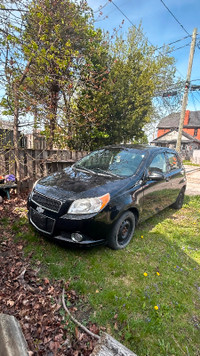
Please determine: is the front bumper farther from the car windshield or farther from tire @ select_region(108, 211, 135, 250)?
the car windshield

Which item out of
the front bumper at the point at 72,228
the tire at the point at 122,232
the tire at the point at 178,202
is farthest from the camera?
the tire at the point at 178,202

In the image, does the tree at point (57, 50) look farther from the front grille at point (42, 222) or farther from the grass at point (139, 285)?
the grass at point (139, 285)

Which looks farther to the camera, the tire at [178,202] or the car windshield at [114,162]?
the tire at [178,202]

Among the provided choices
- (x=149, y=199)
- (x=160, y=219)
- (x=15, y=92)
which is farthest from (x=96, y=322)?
(x=15, y=92)

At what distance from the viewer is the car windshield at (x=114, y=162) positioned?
11.3 ft

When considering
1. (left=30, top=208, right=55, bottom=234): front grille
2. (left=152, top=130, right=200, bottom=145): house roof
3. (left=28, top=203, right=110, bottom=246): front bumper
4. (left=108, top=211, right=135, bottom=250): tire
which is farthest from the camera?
(left=152, top=130, right=200, bottom=145): house roof

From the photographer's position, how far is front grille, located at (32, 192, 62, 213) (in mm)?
2582

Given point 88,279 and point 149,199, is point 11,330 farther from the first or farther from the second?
point 149,199

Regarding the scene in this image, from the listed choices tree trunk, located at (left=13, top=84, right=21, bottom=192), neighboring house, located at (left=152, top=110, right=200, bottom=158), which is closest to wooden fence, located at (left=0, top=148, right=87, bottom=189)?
tree trunk, located at (left=13, top=84, right=21, bottom=192)

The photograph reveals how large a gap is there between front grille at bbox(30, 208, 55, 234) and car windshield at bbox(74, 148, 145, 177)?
1.27 meters

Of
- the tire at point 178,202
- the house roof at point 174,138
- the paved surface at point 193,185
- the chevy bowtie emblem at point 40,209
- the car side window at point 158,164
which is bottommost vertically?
the paved surface at point 193,185

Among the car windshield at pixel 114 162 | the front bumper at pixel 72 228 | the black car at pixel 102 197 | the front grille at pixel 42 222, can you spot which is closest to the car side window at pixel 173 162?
the black car at pixel 102 197

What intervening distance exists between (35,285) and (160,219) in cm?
333

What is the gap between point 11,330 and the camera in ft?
4.29
